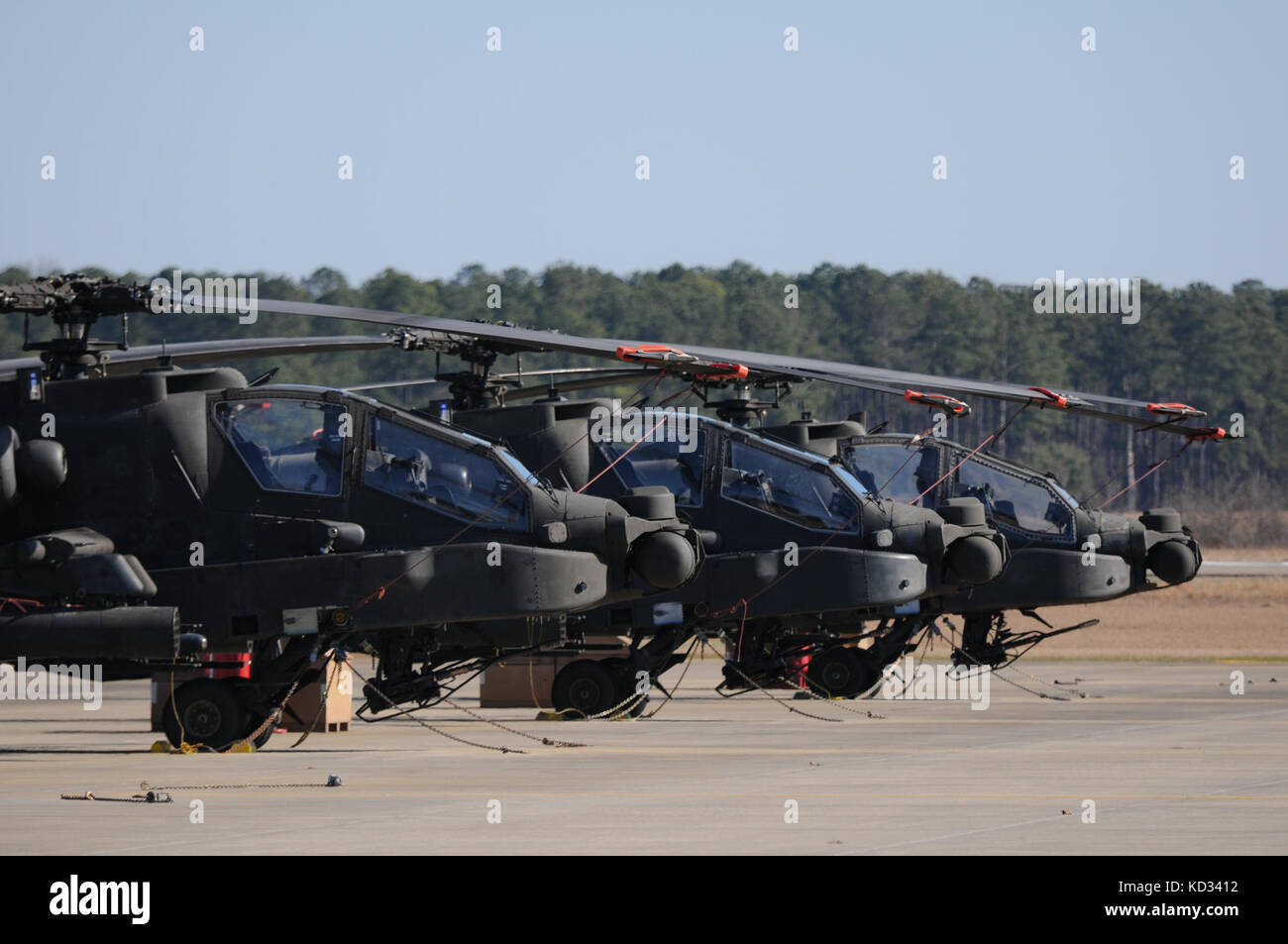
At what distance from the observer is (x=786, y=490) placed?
22.0 m

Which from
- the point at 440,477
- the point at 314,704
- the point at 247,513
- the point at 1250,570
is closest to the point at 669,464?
the point at 314,704

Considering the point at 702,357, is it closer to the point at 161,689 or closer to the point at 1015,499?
the point at 161,689

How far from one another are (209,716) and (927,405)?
8.42 meters

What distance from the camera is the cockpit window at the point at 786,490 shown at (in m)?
21.9

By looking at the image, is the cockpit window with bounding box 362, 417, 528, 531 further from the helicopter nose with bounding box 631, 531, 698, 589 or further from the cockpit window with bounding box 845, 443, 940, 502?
the cockpit window with bounding box 845, 443, 940, 502

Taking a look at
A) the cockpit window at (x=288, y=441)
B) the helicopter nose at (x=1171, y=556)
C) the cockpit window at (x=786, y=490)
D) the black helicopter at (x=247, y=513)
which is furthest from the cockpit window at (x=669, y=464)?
the helicopter nose at (x=1171, y=556)

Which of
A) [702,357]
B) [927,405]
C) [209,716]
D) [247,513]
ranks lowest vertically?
[209,716]

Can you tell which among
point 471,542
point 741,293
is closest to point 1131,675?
point 471,542

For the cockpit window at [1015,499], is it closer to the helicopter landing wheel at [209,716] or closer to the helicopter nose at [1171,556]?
the helicopter nose at [1171,556]

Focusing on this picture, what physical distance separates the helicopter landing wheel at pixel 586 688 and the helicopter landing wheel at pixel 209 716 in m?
5.49

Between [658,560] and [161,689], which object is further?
[161,689]

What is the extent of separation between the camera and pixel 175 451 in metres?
16.8

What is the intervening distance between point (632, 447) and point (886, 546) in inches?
114
